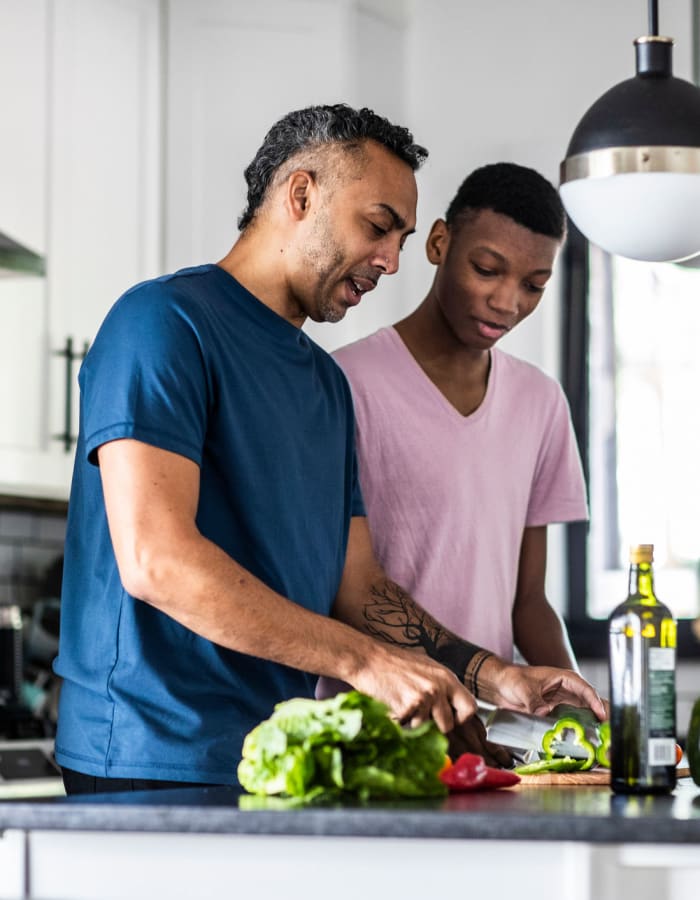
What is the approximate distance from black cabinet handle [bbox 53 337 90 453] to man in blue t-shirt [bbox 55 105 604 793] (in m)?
1.49

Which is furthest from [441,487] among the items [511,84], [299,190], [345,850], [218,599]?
[511,84]

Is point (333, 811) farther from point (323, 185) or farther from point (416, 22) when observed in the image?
point (416, 22)

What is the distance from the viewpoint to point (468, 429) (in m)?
2.38

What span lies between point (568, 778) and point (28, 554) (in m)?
2.36

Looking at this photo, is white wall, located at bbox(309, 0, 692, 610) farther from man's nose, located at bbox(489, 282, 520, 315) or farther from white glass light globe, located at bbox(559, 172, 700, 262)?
white glass light globe, located at bbox(559, 172, 700, 262)

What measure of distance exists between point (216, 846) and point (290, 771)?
101 millimetres

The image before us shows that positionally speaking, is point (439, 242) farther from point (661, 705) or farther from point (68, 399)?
point (68, 399)

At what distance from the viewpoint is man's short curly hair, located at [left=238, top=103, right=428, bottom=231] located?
201cm

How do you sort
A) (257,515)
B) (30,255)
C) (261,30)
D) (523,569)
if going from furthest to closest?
(261,30)
(30,255)
(523,569)
(257,515)

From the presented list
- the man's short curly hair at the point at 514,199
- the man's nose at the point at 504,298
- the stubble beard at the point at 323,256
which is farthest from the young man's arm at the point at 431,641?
the man's short curly hair at the point at 514,199

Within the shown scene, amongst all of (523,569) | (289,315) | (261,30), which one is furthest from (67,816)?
(261,30)

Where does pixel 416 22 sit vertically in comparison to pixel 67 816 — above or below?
above

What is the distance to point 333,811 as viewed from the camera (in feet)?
4.11

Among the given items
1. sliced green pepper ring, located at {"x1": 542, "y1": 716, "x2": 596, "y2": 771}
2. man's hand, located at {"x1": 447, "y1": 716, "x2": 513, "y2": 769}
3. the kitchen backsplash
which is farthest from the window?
sliced green pepper ring, located at {"x1": 542, "y1": 716, "x2": 596, "y2": 771}
